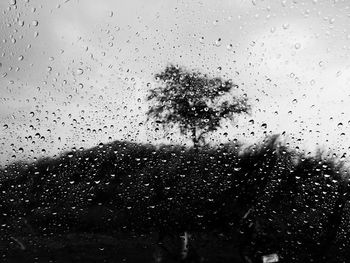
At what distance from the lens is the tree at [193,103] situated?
511 cm

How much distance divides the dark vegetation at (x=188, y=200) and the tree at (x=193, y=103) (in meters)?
0.41

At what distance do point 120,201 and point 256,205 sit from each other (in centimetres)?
260

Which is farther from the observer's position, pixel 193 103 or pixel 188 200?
pixel 188 200

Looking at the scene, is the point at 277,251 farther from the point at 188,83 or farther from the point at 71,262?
the point at 71,262

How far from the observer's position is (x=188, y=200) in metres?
6.72

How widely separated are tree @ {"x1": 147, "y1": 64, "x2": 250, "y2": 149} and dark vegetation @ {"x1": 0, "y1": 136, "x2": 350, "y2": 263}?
0.41m

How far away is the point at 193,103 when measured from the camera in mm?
5688

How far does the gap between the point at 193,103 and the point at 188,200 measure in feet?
6.90

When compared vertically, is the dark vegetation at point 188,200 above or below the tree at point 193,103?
below

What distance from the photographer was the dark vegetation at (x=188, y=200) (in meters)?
5.54

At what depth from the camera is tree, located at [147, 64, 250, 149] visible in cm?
511

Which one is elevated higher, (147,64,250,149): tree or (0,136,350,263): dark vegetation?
(147,64,250,149): tree

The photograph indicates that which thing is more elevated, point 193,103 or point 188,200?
point 193,103

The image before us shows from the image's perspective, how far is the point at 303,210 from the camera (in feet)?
20.5
